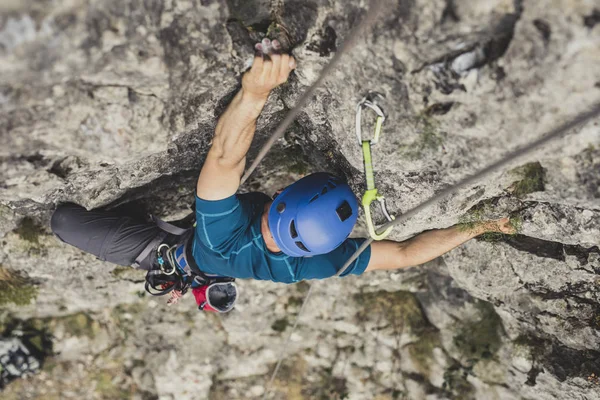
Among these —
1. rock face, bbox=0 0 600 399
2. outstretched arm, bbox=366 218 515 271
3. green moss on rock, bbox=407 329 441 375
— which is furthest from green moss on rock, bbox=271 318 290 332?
outstretched arm, bbox=366 218 515 271

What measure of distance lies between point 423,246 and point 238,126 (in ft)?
7.28

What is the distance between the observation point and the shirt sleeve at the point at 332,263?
440 cm

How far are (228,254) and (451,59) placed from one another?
247 cm

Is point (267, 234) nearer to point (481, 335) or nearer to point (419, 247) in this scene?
point (419, 247)

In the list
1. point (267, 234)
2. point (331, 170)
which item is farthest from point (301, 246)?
point (331, 170)

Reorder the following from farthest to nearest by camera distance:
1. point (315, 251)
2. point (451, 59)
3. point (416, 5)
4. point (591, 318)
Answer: point (591, 318)
point (315, 251)
point (451, 59)
point (416, 5)

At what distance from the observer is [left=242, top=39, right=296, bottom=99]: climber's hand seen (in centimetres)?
319

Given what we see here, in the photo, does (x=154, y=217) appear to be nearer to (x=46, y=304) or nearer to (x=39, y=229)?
(x=39, y=229)

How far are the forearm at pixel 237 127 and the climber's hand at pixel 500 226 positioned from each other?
227cm

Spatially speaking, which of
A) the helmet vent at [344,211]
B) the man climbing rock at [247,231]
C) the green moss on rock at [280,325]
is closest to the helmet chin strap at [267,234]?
the man climbing rock at [247,231]

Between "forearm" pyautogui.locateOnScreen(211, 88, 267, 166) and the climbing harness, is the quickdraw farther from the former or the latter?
the climbing harness

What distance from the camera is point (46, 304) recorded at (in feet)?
23.1

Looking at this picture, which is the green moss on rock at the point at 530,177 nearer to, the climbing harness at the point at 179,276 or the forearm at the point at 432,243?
the forearm at the point at 432,243

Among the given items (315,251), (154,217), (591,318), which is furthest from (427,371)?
(154,217)
